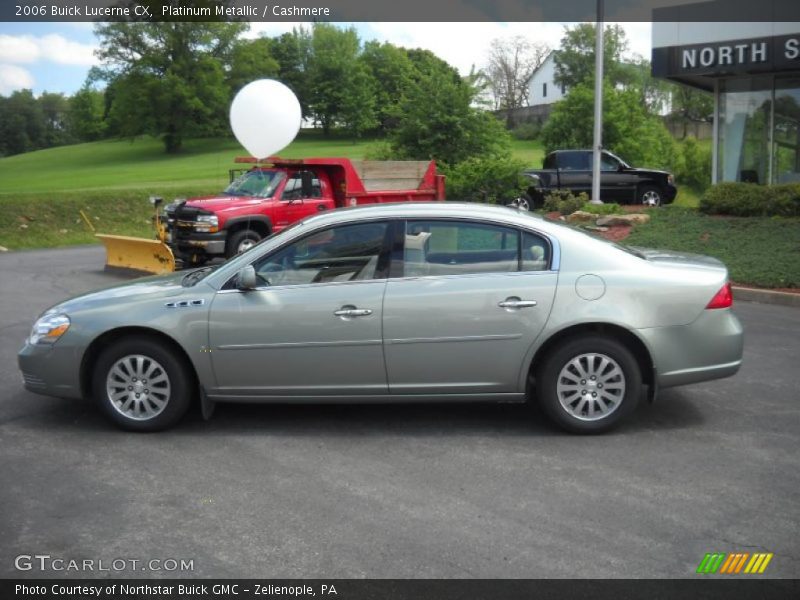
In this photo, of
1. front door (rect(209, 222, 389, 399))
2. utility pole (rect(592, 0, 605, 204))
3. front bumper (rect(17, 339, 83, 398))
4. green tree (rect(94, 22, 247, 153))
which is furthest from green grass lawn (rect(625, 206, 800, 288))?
green tree (rect(94, 22, 247, 153))

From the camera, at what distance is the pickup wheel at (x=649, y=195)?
76.9ft

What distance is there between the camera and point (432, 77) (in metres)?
22.2

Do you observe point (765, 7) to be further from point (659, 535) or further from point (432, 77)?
point (659, 535)

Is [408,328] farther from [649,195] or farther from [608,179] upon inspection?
[649,195]

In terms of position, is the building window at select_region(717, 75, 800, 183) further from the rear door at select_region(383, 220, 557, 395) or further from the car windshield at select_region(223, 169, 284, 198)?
the rear door at select_region(383, 220, 557, 395)

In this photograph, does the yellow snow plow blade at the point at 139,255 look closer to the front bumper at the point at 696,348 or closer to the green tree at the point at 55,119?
the front bumper at the point at 696,348

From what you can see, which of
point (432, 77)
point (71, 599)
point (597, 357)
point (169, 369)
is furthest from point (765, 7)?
point (71, 599)

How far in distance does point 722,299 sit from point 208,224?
10.2m

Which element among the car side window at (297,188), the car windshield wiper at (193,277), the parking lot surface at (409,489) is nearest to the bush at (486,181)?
the car side window at (297,188)

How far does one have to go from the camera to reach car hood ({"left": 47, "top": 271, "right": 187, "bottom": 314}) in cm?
620

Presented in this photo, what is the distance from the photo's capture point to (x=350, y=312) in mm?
5941

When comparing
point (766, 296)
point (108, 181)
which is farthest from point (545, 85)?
point (766, 296)

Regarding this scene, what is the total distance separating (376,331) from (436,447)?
88 cm

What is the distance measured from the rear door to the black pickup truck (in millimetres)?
17109
